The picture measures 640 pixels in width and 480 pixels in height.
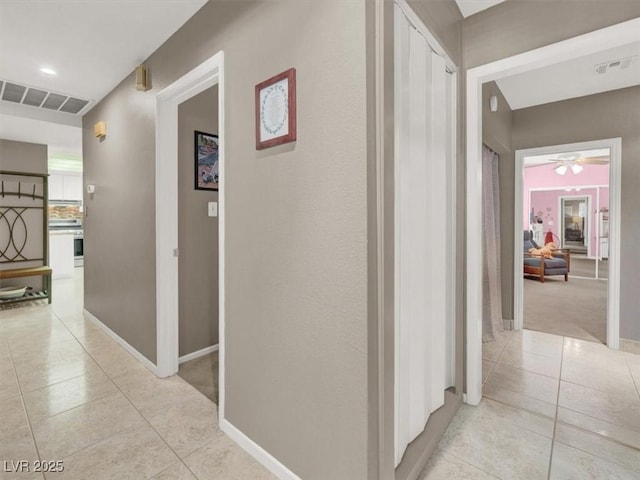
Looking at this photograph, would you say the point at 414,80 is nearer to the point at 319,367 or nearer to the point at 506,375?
the point at 319,367

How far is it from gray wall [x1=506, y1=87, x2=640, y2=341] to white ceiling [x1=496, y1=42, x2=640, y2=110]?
108 millimetres

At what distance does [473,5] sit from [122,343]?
12.6 feet

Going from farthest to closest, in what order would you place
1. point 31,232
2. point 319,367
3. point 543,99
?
point 31,232
point 543,99
point 319,367

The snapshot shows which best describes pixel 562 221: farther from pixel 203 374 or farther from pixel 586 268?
pixel 203 374

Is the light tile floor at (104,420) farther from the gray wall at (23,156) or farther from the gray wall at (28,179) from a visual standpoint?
the gray wall at (23,156)

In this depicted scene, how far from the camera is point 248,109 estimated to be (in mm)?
1601

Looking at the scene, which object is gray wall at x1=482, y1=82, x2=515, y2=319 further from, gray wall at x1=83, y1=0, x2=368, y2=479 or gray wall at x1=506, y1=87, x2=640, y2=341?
gray wall at x1=83, y1=0, x2=368, y2=479

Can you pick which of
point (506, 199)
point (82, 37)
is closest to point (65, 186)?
point (82, 37)

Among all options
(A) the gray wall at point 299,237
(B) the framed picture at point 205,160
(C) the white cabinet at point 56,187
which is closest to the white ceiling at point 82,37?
(A) the gray wall at point 299,237

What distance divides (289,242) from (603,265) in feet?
31.2

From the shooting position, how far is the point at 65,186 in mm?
6961

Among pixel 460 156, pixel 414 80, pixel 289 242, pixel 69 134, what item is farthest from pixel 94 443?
pixel 69 134

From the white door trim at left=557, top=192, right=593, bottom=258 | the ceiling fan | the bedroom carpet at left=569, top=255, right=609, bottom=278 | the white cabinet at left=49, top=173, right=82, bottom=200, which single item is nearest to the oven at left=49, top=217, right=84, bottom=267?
the white cabinet at left=49, top=173, right=82, bottom=200

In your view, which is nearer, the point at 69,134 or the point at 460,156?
the point at 460,156
